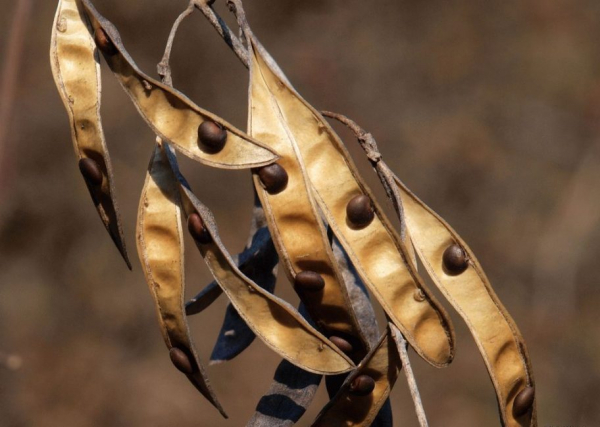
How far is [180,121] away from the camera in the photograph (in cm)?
160

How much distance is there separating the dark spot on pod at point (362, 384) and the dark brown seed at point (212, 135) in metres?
0.43

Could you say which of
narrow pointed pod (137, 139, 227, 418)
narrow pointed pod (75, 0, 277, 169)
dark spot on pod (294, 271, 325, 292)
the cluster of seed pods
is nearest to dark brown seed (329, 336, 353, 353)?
the cluster of seed pods

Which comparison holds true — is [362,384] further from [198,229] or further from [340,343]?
A: [198,229]

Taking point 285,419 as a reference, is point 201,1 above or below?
above

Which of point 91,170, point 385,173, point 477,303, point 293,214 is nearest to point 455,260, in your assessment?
point 477,303

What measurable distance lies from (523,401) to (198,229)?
24.3 inches

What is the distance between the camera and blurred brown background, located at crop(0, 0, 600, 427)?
190 inches

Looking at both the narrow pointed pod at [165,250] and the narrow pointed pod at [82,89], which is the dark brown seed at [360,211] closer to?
the narrow pointed pod at [165,250]

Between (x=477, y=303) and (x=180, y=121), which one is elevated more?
(x=180, y=121)

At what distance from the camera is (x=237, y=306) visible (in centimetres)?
156

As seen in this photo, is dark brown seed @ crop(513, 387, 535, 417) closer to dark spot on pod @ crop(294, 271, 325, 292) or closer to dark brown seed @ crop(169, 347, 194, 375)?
dark spot on pod @ crop(294, 271, 325, 292)

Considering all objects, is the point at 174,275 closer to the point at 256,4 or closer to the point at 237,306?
the point at 237,306

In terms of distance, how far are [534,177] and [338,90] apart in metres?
1.22

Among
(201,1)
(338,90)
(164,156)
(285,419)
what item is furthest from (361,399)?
(338,90)
